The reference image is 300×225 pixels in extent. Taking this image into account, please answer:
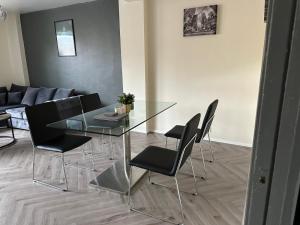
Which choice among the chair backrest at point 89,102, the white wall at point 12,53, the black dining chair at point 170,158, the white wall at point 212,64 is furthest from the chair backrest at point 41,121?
the white wall at point 12,53

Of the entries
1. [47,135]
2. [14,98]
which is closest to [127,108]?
[47,135]

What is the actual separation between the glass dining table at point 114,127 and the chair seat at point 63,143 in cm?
25

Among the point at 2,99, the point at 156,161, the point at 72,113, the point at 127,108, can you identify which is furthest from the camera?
the point at 2,99

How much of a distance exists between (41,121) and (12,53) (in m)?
3.78

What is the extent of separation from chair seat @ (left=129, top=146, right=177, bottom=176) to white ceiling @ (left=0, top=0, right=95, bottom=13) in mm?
3432

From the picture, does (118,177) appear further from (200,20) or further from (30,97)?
(30,97)

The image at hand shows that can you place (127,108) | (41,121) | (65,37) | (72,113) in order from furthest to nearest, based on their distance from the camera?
(65,37) → (72,113) → (127,108) → (41,121)

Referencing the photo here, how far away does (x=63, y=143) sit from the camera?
230 cm

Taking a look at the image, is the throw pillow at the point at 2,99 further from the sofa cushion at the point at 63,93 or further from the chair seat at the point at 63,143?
the chair seat at the point at 63,143

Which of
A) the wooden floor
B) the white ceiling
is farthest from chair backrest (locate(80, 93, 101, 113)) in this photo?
the white ceiling

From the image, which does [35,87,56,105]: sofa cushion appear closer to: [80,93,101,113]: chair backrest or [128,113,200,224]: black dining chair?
[80,93,101,113]: chair backrest

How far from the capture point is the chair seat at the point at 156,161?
1.73 metres

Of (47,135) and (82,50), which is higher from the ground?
(82,50)

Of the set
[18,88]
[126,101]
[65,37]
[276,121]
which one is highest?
[65,37]
